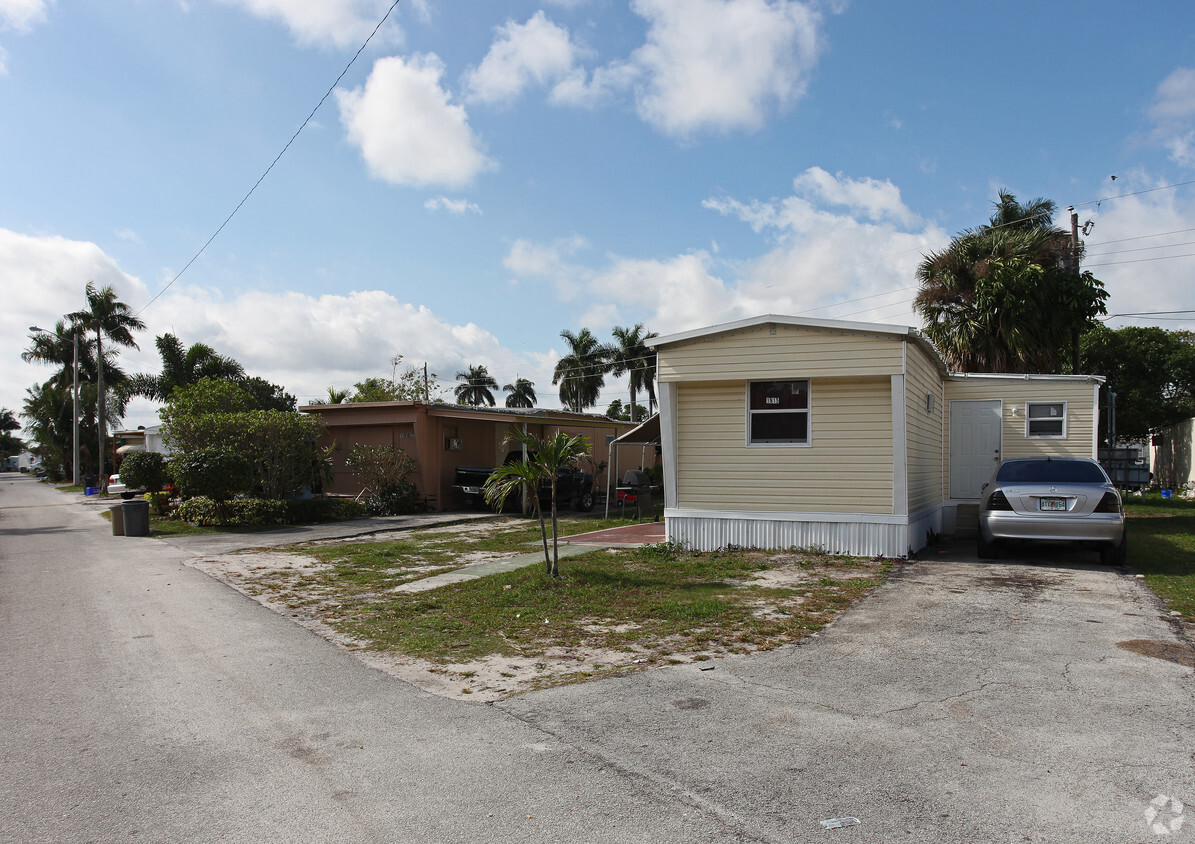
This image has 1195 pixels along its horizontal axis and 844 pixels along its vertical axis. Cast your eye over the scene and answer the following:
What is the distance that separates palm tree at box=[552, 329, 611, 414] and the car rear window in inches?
1560

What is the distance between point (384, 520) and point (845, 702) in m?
15.4

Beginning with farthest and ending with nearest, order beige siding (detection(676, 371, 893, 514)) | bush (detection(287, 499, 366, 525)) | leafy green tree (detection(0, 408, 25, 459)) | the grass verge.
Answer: leafy green tree (detection(0, 408, 25, 459)) < bush (detection(287, 499, 366, 525)) < beige siding (detection(676, 371, 893, 514)) < the grass verge

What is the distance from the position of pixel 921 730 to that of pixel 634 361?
44.1 metres

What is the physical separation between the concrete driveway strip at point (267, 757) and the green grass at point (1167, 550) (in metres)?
6.35

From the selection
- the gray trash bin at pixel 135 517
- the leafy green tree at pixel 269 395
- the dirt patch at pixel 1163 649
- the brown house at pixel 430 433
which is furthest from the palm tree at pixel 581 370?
the dirt patch at pixel 1163 649

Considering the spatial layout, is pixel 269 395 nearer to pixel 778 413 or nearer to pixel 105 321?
pixel 105 321

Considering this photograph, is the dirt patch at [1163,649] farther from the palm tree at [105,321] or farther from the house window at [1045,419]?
the palm tree at [105,321]

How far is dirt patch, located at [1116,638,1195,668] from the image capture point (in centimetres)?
581

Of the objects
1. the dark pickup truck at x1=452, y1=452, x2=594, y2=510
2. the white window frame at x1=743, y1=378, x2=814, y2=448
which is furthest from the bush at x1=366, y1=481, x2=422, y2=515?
the white window frame at x1=743, y1=378, x2=814, y2=448

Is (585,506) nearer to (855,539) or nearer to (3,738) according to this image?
(855,539)

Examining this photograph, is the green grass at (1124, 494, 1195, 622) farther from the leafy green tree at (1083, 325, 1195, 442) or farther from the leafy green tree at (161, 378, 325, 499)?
the leafy green tree at (161, 378, 325, 499)

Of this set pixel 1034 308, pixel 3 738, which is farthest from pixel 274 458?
pixel 1034 308

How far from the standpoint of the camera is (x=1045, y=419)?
1495cm

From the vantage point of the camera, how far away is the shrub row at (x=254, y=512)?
18.0 metres
